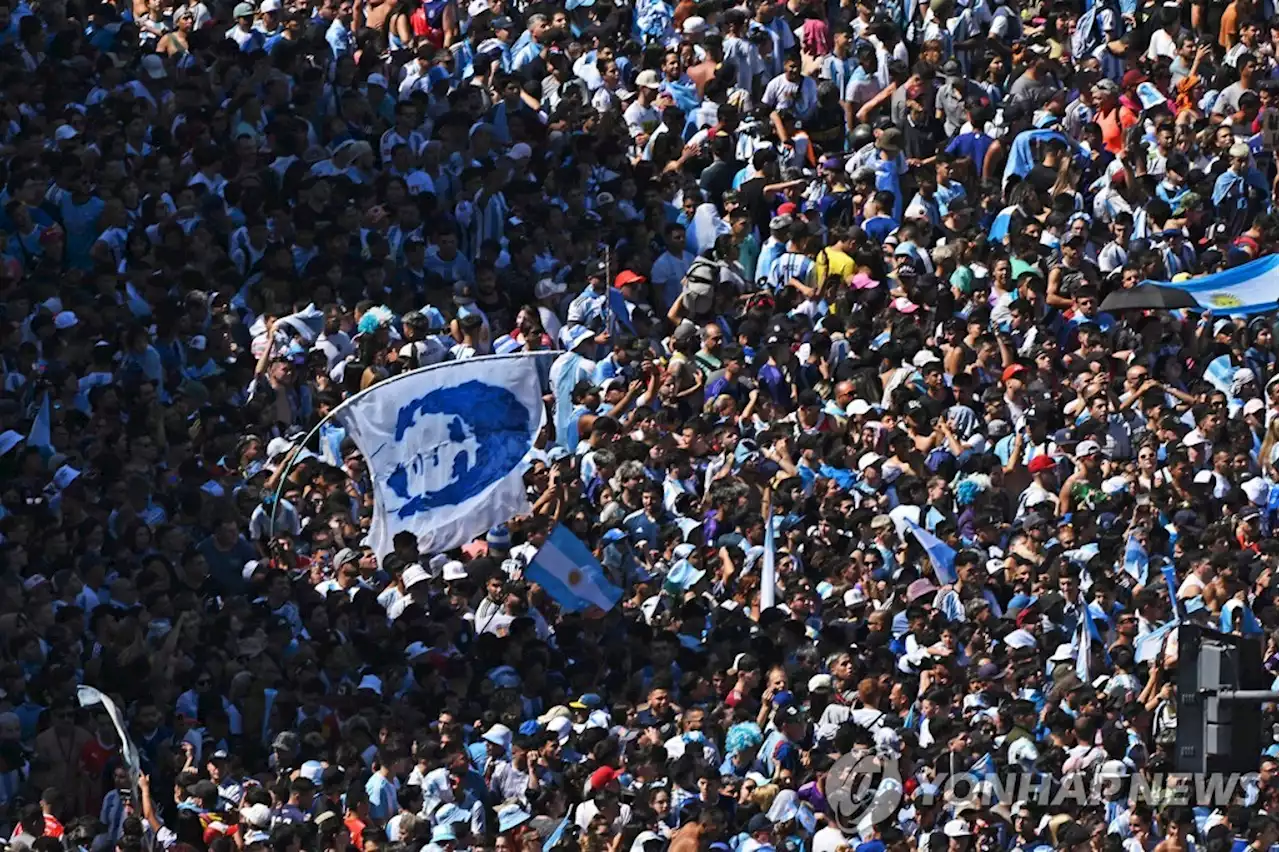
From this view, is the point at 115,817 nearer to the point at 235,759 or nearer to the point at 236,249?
the point at 235,759

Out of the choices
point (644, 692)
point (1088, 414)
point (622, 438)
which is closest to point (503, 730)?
point (644, 692)

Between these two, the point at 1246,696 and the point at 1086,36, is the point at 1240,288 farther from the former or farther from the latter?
the point at 1246,696

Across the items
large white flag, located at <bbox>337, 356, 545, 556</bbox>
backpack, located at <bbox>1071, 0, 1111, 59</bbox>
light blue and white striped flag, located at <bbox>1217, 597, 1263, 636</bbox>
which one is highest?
backpack, located at <bbox>1071, 0, 1111, 59</bbox>

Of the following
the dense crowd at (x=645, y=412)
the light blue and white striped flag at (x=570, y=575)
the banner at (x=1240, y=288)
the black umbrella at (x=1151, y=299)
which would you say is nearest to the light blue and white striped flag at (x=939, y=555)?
the dense crowd at (x=645, y=412)

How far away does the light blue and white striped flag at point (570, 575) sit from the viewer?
30422 mm

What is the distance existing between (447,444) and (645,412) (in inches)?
80.4

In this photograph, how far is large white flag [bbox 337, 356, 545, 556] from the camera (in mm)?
30766

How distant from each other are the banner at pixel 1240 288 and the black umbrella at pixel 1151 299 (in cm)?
38

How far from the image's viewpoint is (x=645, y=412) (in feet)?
107

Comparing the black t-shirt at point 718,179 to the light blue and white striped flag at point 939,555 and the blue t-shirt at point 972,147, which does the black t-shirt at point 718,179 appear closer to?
the blue t-shirt at point 972,147

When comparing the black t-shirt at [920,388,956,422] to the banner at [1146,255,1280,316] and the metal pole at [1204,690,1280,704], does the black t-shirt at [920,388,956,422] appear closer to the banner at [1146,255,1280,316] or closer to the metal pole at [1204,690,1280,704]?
the banner at [1146,255,1280,316]

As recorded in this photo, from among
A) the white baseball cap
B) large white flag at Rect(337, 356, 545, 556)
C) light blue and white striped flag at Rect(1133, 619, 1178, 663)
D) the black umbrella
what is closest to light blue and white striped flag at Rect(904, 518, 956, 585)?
light blue and white striped flag at Rect(1133, 619, 1178, 663)

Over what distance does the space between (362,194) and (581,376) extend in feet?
9.81

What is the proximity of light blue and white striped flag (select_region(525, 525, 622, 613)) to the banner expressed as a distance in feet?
15.2
